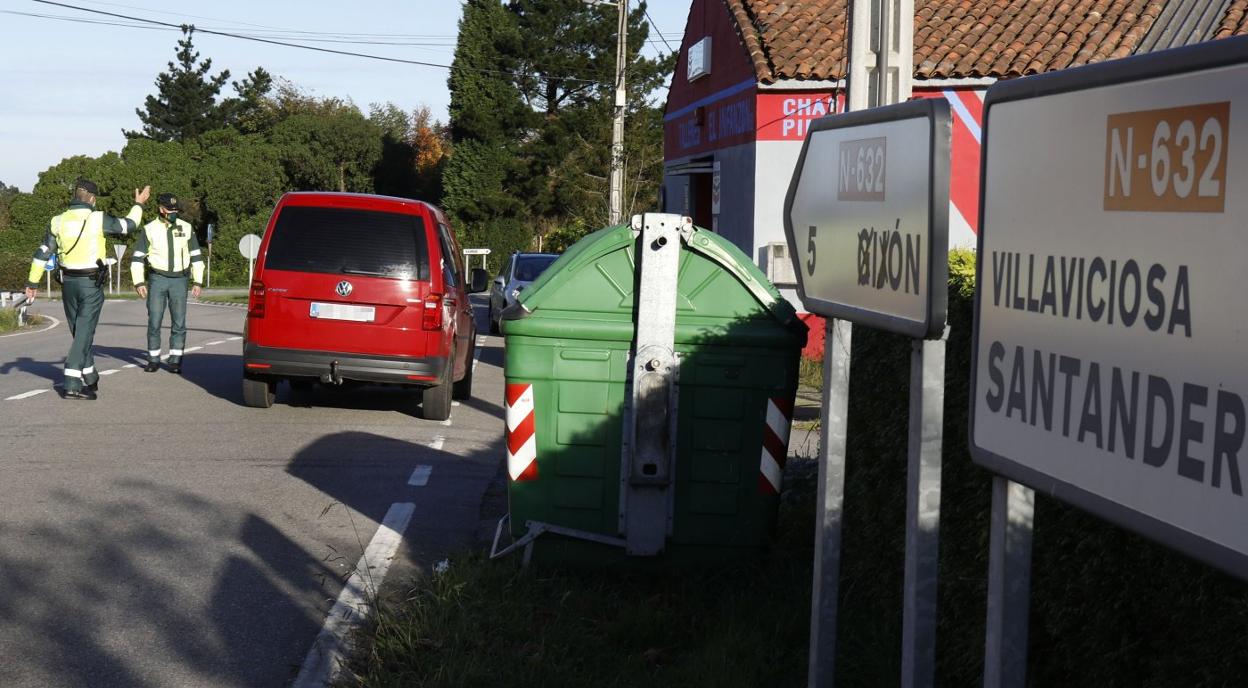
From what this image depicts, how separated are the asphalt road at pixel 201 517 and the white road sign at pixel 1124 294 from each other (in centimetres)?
367

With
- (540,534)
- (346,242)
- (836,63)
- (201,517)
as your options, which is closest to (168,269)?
(346,242)

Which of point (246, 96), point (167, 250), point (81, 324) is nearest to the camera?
point (81, 324)

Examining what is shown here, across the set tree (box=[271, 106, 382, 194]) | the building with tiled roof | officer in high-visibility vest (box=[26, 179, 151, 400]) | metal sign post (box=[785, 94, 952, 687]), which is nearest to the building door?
the building with tiled roof

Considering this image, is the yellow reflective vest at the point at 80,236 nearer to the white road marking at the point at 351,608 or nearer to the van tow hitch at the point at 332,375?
the van tow hitch at the point at 332,375

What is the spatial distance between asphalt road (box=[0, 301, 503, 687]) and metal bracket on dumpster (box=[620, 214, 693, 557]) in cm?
121

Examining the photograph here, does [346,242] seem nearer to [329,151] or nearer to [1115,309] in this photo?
[1115,309]

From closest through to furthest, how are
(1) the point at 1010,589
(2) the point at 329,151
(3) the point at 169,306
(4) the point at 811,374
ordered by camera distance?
1. (1) the point at 1010,589
2. (3) the point at 169,306
3. (4) the point at 811,374
4. (2) the point at 329,151

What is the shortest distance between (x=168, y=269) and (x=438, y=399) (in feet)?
17.2

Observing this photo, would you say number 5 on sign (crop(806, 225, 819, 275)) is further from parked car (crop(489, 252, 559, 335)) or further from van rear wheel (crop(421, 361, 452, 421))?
parked car (crop(489, 252, 559, 335))

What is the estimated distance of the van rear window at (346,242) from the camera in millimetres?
13000

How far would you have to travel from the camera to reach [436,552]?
7.64m

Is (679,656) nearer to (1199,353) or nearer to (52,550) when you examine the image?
(52,550)

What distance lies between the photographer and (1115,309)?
6.89ft

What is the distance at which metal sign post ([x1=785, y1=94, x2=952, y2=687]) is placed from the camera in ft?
10.1
